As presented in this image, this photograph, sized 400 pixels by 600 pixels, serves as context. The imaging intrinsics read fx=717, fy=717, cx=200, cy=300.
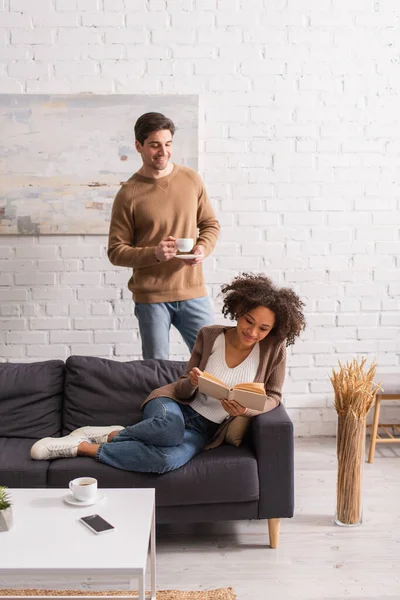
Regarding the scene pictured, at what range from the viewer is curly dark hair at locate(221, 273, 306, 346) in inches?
110

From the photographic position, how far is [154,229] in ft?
11.0

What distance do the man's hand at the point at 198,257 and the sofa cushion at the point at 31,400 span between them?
2.49ft

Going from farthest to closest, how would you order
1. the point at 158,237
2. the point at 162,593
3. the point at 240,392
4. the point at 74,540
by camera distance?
the point at 158,237 → the point at 240,392 → the point at 162,593 → the point at 74,540

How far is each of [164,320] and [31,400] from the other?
28.5 inches

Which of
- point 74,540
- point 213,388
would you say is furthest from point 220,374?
point 74,540

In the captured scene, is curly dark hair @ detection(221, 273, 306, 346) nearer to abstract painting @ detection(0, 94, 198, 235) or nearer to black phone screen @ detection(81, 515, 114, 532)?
black phone screen @ detection(81, 515, 114, 532)

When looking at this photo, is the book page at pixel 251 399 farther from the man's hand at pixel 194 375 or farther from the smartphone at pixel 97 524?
the smartphone at pixel 97 524

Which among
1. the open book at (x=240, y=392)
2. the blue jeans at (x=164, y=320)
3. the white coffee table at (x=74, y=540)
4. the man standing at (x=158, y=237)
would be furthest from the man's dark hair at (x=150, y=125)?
the white coffee table at (x=74, y=540)

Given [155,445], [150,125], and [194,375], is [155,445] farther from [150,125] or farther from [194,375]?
[150,125]

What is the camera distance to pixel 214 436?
290 centimetres

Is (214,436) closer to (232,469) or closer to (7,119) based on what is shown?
(232,469)

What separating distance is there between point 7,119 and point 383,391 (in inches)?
98.0

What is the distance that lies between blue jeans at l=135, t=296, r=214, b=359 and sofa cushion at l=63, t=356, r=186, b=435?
250 millimetres

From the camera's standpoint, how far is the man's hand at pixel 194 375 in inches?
108
